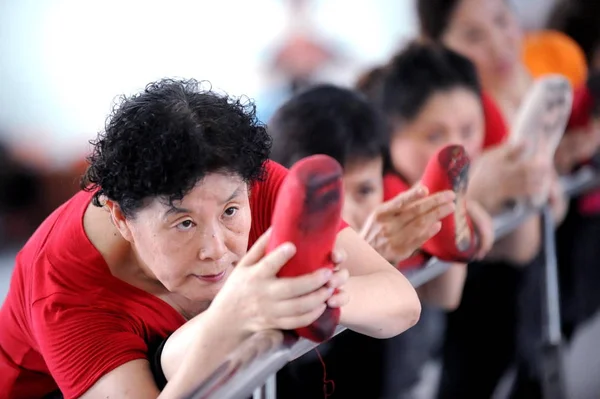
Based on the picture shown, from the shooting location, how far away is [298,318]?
510 millimetres

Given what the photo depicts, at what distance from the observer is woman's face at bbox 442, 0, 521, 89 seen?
4.18ft

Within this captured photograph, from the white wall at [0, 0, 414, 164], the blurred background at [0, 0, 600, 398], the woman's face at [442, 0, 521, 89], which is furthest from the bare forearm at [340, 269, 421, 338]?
the white wall at [0, 0, 414, 164]

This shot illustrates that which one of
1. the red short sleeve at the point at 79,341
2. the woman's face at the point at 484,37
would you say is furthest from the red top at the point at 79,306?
the woman's face at the point at 484,37

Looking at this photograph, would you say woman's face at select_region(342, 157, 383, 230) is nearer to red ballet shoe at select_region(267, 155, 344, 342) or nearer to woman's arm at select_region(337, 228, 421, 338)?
woman's arm at select_region(337, 228, 421, 338)

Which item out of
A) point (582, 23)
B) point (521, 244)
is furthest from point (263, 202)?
point (582, 23)

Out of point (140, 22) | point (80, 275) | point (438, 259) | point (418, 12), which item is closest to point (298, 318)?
point (80, 275)

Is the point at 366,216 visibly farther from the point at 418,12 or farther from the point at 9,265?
the point at 9,265

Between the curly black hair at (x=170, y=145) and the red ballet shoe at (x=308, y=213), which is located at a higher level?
the curly black hair at (x=170, y=145)

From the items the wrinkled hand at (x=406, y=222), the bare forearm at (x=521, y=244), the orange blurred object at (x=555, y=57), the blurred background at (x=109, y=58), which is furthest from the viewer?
the blurred background at (x=109, y=58)

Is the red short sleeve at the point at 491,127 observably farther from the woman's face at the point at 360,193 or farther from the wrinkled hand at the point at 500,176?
the woman's face at the point at 360,193

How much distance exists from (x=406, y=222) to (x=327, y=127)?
0.13 m

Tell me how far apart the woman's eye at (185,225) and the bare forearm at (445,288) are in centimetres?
41

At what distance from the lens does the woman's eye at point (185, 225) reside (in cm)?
55

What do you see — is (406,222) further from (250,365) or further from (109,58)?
(109,58)
